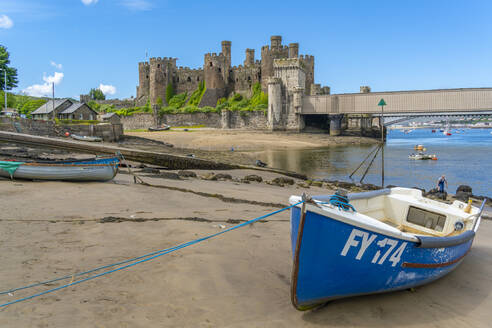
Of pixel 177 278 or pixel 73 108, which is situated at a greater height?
pixel 73 108

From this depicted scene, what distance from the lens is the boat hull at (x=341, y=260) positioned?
4.52 m

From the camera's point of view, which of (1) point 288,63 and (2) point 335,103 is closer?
(2) point 335,103

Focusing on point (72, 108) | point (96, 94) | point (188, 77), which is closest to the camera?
point (72, 108)

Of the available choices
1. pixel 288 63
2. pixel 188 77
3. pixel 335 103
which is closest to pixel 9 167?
pixel 288 63

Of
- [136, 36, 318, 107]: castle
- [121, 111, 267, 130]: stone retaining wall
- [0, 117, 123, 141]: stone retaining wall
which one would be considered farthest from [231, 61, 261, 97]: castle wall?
[0, 117, 123, 141]: stone retaining wall

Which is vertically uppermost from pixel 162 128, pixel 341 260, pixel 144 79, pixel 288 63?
pixel 288 63

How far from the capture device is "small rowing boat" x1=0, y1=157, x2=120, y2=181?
435 inches

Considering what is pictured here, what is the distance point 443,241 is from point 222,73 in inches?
2405

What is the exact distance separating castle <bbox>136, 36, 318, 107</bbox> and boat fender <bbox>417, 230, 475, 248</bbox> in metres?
55.7

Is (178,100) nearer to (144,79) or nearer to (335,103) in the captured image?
(144,79)

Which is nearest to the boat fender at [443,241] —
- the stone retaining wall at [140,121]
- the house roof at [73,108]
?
the house roof at [73,108]

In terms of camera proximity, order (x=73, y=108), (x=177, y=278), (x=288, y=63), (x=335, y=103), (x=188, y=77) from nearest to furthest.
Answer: (x=177, y=278) → (x=73, y=108) → (x=335, y=103) → (x=288, y=63) → (x=188, y=77)

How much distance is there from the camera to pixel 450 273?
6.60 meters

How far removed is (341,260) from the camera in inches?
185
